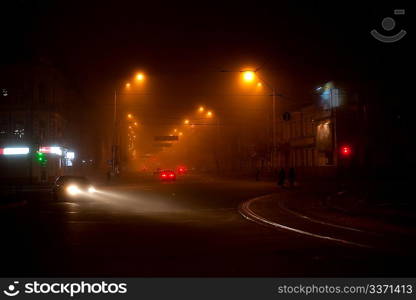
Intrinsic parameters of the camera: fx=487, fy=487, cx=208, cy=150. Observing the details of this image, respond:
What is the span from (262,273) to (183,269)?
143 centimetres

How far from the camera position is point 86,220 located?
1711 cm

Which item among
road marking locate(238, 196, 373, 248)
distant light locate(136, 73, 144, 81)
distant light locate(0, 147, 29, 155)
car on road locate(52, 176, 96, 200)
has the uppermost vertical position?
distant light locate(136, 73, 144, 81)

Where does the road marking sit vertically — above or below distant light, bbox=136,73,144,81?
below

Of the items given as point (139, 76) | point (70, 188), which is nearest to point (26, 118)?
point (139, 76)

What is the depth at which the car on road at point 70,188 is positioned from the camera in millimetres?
27703

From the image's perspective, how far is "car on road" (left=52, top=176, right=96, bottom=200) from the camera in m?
27.7

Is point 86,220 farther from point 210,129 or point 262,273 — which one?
point 210,129

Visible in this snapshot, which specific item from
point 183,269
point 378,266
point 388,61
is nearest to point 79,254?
point 183,269

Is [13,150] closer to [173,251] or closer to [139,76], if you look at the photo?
[139,76]

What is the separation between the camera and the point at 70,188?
28.1 metres

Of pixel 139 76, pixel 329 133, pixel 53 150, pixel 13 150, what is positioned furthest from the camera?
pixel 329 133

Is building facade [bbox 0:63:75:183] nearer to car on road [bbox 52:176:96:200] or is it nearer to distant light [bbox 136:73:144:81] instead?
distant light [bbox 136:73:144:81]

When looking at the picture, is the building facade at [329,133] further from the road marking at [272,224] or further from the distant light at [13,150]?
the road marking at [272,224]

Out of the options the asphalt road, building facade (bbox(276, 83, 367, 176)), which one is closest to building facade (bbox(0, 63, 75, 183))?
building facade (bbox(276, 83, 367, 176))
